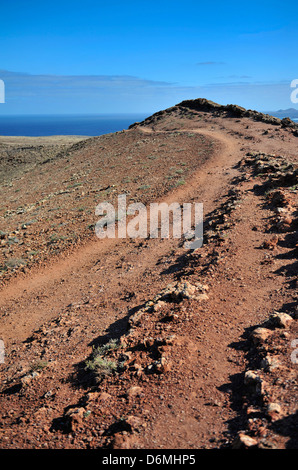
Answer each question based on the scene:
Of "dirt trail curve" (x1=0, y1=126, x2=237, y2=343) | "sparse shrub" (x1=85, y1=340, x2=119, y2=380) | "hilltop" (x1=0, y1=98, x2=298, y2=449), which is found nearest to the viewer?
"hilltop" (x1=0, y1=98, x2=298, y2=449)

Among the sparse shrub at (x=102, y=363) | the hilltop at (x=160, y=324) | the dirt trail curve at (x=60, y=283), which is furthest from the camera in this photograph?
the dirt trail curve at (x=60, y=283)

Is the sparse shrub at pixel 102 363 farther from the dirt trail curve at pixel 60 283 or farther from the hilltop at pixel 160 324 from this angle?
the dirt trail curve at pixel 60 283

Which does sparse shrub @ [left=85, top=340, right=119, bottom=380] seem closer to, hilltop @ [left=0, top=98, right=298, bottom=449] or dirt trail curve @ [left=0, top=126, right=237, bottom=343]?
hilltop @ [left=0, top=98, right=298, bottom=449]

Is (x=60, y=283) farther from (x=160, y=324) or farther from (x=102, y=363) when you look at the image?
(x=102, y=363)

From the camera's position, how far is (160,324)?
21.2ft

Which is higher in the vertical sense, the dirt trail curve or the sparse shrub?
the dirt trail curve

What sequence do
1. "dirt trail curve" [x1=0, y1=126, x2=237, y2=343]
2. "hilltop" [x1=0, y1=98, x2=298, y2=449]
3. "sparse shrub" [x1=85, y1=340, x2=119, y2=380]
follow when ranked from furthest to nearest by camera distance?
1. "dirt trail curve" [x1=0, y1=126, x2=237, y2=343]
2. "sparse shrub" [x1=85, y1=340, x2=119, y2=380]
3. "hilltop" [x1=0, y1=98, x2=298, y2=449]

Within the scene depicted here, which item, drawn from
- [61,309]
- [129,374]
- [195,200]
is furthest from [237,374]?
[195,200]

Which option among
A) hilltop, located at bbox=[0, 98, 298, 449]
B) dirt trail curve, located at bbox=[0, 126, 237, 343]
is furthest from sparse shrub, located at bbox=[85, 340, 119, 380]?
dirt trail curve, located at bbox=[0, 126, 237, 343]

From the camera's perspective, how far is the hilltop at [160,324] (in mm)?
4430

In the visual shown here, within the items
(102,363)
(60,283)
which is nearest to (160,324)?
(102,363)

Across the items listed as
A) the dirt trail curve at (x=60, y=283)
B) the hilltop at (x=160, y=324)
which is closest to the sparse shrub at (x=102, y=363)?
the hilltop at (x=160, y=324)

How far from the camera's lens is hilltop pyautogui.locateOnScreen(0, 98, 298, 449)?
443cm

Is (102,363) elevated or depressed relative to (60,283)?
depressed
